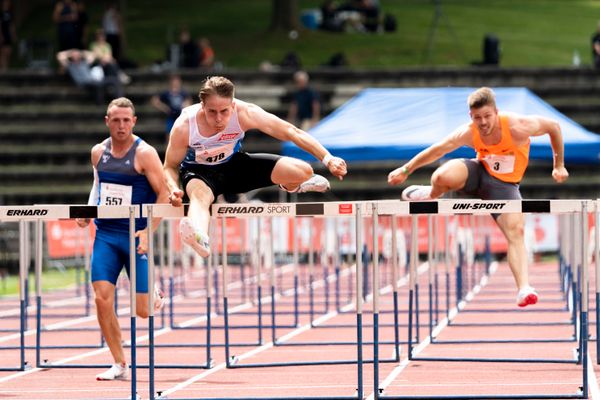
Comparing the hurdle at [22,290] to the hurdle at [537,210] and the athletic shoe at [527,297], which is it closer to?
the hurdle at [537,210]

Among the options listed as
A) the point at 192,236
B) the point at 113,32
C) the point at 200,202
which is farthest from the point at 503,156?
the point at 113,32

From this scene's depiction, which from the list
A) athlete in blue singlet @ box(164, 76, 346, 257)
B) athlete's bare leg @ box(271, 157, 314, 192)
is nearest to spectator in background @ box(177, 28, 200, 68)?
athlete in blue singlet @ box(164, 76, 346, 257)

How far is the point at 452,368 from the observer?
11266 millimetres

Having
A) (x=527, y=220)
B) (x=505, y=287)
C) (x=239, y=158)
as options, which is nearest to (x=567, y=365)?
(x=239, y=158)

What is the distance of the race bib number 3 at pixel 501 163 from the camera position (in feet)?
36.1

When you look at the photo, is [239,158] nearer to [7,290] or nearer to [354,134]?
[354,134]

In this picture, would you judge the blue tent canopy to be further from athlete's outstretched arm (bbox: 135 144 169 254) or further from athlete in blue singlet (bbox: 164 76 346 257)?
athlete in blue singlet (bbox: 164 76 346 257)

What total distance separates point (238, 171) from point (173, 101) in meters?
18.9

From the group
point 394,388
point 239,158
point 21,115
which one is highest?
point 21,115

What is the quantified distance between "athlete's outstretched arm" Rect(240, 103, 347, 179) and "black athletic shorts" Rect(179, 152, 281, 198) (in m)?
0.25

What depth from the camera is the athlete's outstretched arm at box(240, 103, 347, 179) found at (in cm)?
938

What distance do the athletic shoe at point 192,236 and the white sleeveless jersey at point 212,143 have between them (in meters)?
0.93

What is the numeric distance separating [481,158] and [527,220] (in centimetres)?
1508

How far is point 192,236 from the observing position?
899 cm
